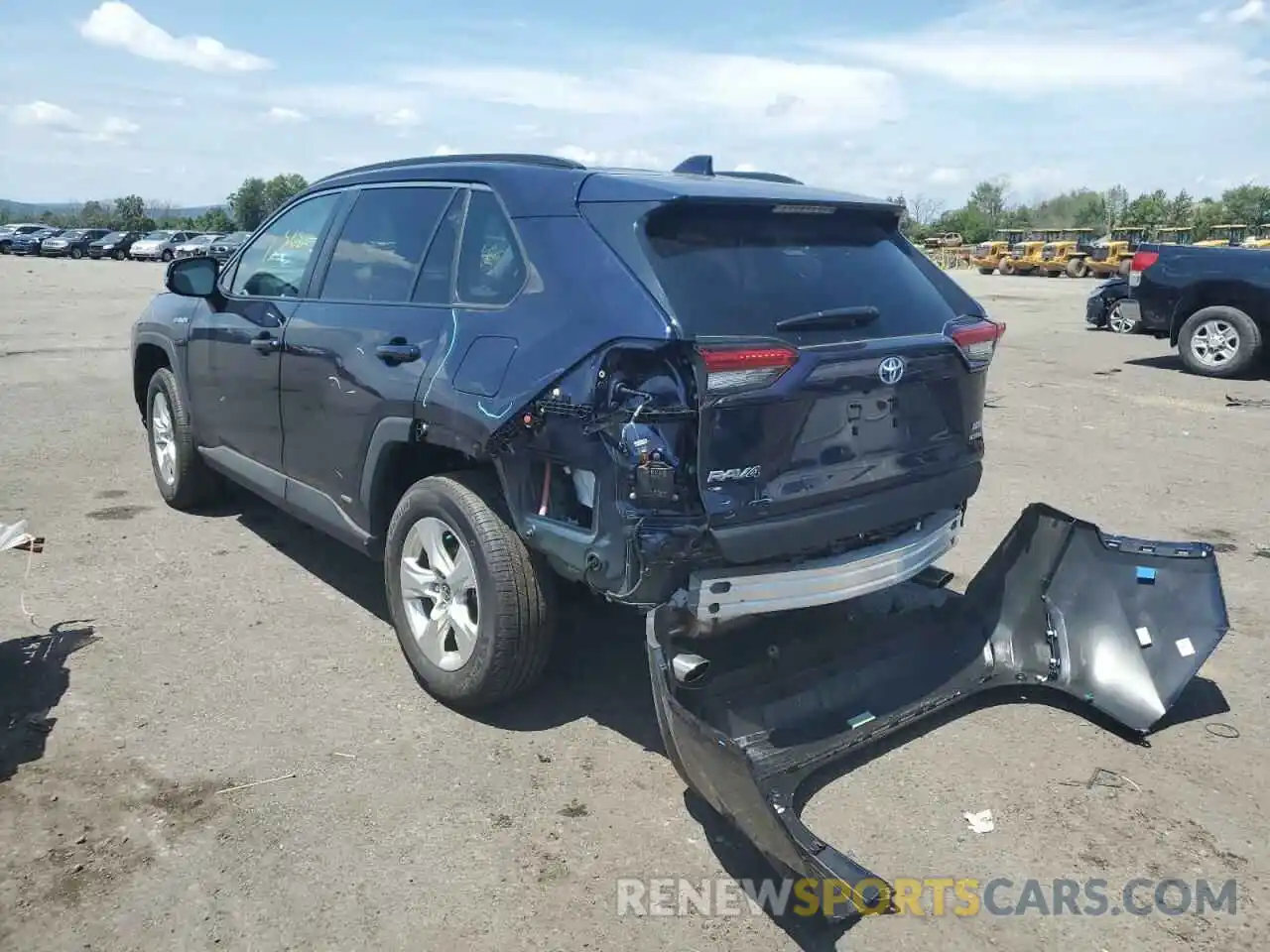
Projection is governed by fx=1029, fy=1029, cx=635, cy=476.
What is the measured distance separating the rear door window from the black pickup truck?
376 inches

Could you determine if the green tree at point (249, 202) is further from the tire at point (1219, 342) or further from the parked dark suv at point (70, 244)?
the tire at point (1219, 342)

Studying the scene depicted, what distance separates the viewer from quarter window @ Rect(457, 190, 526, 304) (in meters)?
3.51

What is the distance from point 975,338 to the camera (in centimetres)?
374

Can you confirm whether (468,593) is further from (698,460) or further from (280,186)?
(280,186)

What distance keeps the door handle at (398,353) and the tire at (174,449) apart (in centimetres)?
238

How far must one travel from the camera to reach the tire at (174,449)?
228 inches

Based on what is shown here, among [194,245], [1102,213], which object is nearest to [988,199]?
[1102,213]

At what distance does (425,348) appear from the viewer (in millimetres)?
3705

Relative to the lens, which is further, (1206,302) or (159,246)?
(159,246)

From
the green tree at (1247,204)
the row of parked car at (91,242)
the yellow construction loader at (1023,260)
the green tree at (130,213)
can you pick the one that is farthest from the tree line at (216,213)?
the green tree at (1247,204)

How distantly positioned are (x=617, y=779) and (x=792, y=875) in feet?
2.70

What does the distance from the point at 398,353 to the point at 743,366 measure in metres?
1.45

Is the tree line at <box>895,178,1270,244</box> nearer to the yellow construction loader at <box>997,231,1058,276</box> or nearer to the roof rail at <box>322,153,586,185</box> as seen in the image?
the yellow construction loader at <box>997,231,1058,276</box>

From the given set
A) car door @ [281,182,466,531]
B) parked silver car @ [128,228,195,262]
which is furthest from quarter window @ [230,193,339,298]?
parked silver car @ [128,228,195,262]
